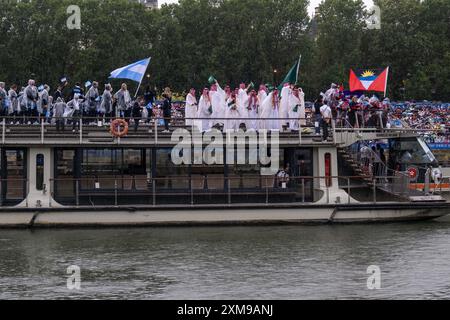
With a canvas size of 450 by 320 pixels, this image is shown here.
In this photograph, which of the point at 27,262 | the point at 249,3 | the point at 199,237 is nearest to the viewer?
the point at 27,262

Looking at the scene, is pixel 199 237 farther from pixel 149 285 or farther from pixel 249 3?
pixel 249 3

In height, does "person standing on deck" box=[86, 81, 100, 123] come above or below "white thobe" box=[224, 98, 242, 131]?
above

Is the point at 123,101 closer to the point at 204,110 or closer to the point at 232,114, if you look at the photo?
the point at 204,110

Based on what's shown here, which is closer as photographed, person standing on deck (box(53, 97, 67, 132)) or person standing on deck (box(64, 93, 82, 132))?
person standing on deck (box(53, 97, 67, 132))

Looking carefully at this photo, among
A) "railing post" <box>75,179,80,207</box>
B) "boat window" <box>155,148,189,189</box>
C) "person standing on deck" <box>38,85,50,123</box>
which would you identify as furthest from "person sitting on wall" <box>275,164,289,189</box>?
"person standing on deck" <box>38,85,50,123</box>

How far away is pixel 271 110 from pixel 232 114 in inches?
55.2

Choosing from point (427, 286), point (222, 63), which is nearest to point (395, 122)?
point (427, 286)

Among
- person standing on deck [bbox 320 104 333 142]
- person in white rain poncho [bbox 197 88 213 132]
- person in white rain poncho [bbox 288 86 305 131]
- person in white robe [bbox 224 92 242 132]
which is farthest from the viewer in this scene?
person in white rain poncho [bbox 197 88 213 132]

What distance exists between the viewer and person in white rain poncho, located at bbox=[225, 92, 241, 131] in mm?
37256

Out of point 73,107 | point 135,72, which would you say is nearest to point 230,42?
point 135,72

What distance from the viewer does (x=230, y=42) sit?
265 feet

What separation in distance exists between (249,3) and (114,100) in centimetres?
4631

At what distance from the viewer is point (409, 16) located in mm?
88125

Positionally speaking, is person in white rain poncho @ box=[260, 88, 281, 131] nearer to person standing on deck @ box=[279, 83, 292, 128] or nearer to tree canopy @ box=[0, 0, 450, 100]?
person standing on deck @ box=[279, 83, 292, 128]
